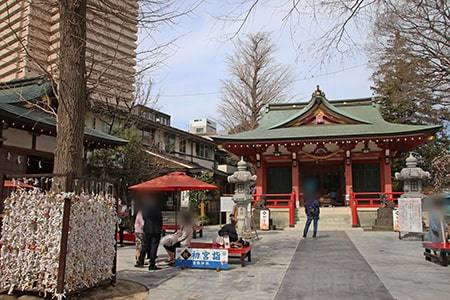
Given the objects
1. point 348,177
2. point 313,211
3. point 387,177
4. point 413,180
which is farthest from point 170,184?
point 387,177

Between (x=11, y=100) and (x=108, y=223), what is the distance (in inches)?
406

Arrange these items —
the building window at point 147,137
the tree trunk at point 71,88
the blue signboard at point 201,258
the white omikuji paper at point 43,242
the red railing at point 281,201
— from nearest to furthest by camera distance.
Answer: the white omikuji paper at point 43,242
the tree trunk at point 71,88
the blue signboard at point 201,258
the red railing at point 281,201
the building window at point 147,137

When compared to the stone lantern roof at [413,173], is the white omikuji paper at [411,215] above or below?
below

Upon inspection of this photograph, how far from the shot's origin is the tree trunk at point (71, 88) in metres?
6.48

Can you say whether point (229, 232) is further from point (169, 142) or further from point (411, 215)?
point (169, 142)

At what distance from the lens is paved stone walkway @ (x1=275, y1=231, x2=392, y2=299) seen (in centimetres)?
623

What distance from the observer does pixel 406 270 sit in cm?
819

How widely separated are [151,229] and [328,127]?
1673 cm

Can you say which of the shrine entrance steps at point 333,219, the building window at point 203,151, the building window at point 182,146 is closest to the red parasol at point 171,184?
the shrine entrance steps at point 333,219

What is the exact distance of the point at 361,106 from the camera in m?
26.3

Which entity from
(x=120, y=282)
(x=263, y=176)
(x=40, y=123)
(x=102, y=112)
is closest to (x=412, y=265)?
(x=120, y=282)

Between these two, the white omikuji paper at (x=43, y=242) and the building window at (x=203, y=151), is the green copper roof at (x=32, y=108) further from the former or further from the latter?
the building window at (x=203, y=151)

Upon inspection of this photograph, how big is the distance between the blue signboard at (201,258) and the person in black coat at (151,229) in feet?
1.91

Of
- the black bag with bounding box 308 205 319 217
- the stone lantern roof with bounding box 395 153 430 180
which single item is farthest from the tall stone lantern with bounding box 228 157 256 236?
the stone lantern roof with bounding box 395 153 430 180
